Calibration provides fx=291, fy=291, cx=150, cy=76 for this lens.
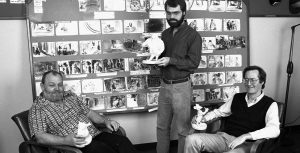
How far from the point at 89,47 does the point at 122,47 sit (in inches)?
12.3

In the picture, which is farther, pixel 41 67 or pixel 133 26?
pixel 133 26

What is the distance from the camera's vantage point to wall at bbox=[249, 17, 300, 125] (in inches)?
131

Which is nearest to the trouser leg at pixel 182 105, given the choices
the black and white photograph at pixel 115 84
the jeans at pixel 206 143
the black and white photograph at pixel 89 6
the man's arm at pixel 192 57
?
the man's arm at pixel 192 57

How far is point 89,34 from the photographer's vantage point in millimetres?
2678

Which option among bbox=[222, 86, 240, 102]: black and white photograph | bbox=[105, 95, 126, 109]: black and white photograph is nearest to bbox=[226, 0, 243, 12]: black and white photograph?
bbox=[222, 86, 240, 102]: black and white photograph

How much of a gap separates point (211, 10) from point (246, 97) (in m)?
1.18

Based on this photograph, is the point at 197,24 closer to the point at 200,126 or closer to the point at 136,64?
the point at 136,64

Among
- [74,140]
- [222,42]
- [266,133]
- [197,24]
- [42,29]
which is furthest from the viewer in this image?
[222,42]

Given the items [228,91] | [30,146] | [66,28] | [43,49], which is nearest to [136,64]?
[66,28]

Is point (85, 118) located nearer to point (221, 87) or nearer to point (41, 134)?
point (41, 134)

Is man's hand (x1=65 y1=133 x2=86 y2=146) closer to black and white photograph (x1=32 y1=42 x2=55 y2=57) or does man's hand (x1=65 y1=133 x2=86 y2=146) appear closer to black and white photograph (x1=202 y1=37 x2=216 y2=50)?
black and white photograph (x1=32 y1=42 x2=55 y2=57)

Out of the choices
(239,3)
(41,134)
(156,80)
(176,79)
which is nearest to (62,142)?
(41,134)

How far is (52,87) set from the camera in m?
2.05

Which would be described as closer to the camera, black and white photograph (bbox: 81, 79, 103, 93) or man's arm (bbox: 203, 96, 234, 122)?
man's arm (bbox: 203, 96, 234, 122)
